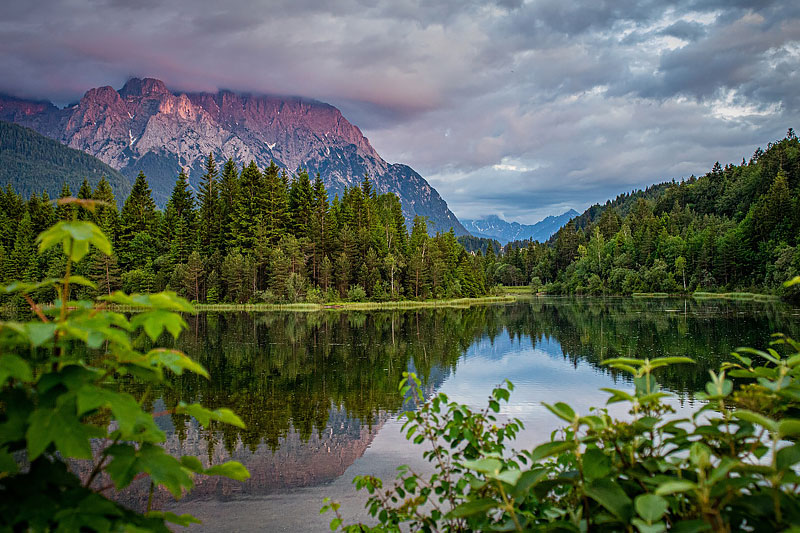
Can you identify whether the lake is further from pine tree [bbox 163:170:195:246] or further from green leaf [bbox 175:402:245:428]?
pine tree [bbox 163:170:195:246]

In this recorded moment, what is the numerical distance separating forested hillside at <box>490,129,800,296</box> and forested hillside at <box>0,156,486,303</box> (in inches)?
1332

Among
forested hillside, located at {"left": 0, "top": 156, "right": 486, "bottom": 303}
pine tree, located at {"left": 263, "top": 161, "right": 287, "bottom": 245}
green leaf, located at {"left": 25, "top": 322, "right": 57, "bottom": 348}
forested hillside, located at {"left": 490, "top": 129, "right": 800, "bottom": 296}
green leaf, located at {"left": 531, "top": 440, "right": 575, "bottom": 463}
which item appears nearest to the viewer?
green leaf, located at {"left": 25, "top": 322, "right": 57, "bottom": 348}

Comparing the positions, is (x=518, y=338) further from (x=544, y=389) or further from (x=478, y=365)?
(x=544, y=389)

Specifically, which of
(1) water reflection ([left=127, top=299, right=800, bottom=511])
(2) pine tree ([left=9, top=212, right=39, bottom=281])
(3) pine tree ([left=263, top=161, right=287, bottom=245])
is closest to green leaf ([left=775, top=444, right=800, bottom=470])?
(1) water reflection ([left=127, top=299, right=800, bottom=511])

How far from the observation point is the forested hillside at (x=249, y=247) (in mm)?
50938

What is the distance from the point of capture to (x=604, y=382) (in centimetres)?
1532

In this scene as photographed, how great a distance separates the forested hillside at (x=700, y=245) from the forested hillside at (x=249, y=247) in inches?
1332

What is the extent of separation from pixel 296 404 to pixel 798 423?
40.0 ft

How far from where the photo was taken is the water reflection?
902cm

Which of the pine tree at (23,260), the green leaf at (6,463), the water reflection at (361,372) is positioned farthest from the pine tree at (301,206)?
the green leaf at (6,463)

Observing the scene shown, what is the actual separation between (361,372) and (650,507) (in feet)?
52.2

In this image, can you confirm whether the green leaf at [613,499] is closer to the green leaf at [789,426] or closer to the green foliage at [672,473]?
the green foliage at [672,473]

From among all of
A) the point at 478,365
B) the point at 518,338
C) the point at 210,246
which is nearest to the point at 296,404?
the point at 478,365

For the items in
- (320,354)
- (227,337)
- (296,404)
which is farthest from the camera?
(227,337)
